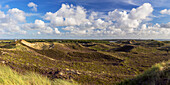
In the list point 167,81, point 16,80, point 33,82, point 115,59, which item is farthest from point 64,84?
point 115,59

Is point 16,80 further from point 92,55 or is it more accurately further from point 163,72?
point 92,55

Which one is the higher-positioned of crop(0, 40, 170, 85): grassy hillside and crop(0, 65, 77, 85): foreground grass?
crop(0, 65, 77, 85): foreground grass

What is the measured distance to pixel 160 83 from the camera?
223 inches

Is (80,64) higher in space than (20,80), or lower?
lower

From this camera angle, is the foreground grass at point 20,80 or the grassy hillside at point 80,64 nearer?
the foreground grass at point 20,80

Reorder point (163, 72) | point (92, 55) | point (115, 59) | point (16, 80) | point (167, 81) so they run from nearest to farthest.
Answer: point (16, 80)
point (167, 81)
point (163, 72)
point (115, 59)
point (92, 55)

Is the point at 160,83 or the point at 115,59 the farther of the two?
the point at 115,59

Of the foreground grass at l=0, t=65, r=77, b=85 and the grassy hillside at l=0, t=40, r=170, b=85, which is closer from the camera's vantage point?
the foreground grass at l=0, t=65, r=77, b=85

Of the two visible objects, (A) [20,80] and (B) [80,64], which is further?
(B) [80,64]

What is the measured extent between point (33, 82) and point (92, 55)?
32.0 m

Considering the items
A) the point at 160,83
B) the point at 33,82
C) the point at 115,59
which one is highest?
the point at 33,82

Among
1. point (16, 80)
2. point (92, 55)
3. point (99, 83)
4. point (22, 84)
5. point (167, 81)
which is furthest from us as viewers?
point (92, 55)

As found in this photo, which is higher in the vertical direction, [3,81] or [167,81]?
[3,81]

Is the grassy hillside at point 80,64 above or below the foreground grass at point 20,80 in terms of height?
below
